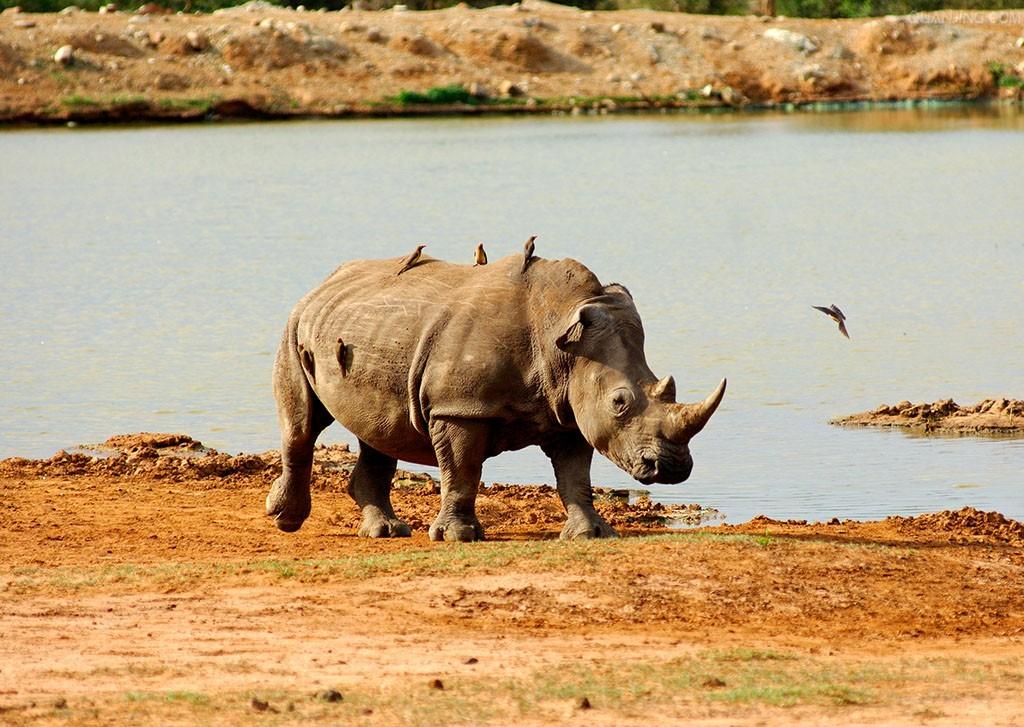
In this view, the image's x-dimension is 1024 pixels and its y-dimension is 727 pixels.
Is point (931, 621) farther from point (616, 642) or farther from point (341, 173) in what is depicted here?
point (341, 173)

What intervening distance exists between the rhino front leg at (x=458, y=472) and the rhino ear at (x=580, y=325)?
73cm

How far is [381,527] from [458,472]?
0.99m

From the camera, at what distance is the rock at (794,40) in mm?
73062

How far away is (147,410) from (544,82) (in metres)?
51.4

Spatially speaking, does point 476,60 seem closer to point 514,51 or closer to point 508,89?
point 514,51

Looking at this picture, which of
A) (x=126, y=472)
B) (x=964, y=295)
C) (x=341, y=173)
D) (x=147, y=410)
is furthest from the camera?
(x=341, y=173)

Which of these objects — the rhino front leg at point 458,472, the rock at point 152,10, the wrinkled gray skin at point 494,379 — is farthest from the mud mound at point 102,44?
the rhino front leg at point 458,472

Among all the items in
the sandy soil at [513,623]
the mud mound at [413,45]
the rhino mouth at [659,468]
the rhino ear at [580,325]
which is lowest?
the mud mound at [413,45]

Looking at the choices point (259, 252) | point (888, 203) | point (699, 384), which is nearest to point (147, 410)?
point (699, 384)

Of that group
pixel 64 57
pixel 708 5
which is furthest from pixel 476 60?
pixel 708 5

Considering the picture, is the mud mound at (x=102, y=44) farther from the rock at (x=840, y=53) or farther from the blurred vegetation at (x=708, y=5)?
the rock at (x=840, y=53)

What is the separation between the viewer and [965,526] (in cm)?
1248

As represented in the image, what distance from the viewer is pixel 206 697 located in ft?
25.8

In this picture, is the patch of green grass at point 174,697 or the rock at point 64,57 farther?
the rock at point 64,57
